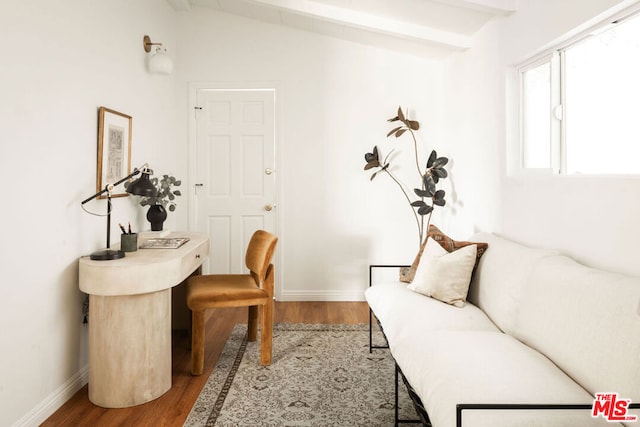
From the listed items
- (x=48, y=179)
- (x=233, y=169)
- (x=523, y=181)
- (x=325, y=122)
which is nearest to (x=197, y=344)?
(x=48, y=179)

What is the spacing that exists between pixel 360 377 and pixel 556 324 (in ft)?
4.10

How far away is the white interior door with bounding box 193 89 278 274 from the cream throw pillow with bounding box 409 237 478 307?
6.76 ft

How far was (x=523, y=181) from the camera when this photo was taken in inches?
108

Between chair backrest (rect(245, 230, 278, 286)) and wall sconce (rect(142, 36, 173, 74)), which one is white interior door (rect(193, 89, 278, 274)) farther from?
chair backrest (rect(245, 230, 278, 286))

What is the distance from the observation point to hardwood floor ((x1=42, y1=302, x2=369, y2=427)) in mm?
2184

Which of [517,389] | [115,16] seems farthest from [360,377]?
[115,16]

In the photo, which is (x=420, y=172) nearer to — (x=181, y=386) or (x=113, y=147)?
(x=113, y=147)

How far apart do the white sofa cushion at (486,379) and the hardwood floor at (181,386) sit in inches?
50.5

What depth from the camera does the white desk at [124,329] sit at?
7.48 feet

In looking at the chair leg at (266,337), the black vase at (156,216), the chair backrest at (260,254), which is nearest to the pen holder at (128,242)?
the black vase at (156,216)

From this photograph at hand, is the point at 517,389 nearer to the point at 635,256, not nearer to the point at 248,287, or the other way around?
the point at 635,256

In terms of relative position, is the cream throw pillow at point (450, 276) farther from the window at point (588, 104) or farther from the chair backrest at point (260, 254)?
the chair backrest at point (260, 254)

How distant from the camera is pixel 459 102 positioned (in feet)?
12.6

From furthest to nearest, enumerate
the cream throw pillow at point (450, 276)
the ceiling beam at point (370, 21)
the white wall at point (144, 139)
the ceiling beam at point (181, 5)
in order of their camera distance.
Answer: the ceiling beam at point (181, 5), the ceiling beam at point (370, 21), the cream throw pillow at point (450, 276), the white wall at point (144, 139)
